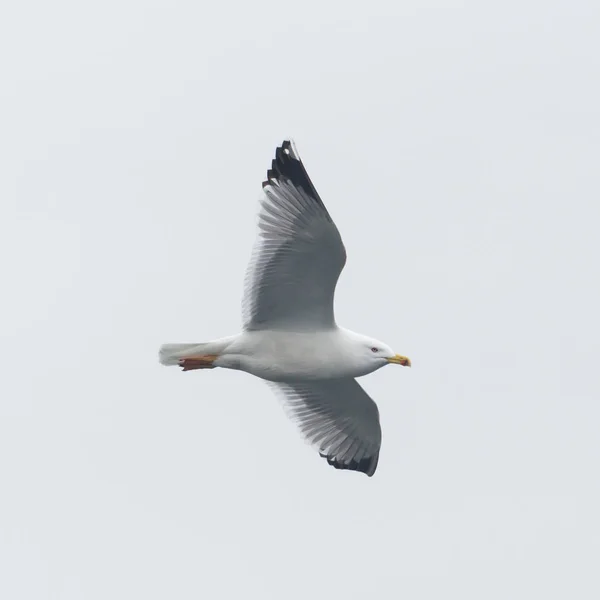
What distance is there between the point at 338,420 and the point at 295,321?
2132mm

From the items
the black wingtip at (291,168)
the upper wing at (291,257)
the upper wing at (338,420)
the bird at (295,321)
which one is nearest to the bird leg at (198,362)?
the bird at (295,321)

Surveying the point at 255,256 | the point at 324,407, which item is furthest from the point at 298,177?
the point at 324,407

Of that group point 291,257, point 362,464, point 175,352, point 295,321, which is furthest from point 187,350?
point 362,464

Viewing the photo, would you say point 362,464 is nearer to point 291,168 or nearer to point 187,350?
point 187,350

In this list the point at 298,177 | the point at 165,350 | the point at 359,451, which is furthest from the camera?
the point at 359,451

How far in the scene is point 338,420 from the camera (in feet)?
68.2

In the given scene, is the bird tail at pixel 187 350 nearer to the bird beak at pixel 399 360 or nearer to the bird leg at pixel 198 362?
the bird leg at pixel 198 362

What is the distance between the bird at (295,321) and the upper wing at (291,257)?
0.4 inches

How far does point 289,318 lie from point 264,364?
58 cm

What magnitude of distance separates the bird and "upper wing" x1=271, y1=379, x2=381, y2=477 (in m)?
0.02

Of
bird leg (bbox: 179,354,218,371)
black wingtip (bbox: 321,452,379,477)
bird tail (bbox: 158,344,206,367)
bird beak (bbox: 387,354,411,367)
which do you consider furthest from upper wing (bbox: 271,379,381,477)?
bird tail (bbox: 158,344,206,367)

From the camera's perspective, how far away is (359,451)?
827 inches

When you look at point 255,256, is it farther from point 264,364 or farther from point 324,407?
point 324,407

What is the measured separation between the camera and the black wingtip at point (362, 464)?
2103 centimetres
